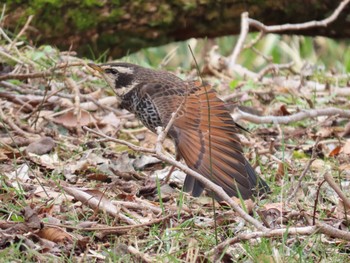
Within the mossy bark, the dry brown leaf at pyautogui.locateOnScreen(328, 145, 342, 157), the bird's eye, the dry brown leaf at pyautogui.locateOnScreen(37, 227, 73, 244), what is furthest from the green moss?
the dry brown leaf at pyautogui.locateOnScreen(37, 227, 73, 244)

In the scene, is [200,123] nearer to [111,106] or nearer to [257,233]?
[257,233]

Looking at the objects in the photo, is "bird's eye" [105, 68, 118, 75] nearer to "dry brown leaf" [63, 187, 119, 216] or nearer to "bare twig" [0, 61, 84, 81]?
"bare twig" [0, 61, 84, 81]

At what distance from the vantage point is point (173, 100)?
5676mm

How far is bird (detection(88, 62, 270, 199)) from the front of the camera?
493 centimetres

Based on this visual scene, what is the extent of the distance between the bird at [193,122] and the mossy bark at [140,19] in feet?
5.49

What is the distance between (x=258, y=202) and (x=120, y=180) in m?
1.06

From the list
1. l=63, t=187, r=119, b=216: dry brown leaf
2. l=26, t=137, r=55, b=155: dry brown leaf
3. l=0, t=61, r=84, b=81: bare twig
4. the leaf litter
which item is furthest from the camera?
l=0, t=61, r=84, b=81: bare twig

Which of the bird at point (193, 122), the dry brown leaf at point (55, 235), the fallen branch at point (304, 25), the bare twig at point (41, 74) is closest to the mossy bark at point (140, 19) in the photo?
the fallen branch at point (304, 25)

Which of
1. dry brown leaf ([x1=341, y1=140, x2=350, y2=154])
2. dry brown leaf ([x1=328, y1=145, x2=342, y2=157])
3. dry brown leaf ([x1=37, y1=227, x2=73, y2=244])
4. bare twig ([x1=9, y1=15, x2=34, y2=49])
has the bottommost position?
dry brown leaf ([x1=328, y1=145, x2=342, y2=157])

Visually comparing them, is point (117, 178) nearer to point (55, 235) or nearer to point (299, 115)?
point (55, 235)

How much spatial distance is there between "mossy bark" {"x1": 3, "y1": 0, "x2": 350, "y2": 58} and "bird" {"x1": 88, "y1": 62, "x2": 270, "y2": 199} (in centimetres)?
167

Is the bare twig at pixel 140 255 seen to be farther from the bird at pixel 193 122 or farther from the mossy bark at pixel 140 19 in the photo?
the mossy bark at pixel 140 19

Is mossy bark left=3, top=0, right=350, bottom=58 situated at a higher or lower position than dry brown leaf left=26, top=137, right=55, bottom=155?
higher

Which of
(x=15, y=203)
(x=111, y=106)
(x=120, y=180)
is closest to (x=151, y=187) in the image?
(x=120, y=180)
